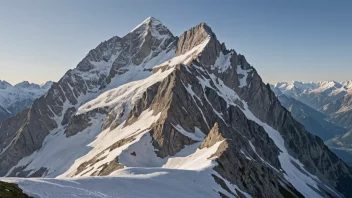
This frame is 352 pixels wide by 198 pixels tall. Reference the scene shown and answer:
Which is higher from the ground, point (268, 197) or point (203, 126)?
point (203, 126)

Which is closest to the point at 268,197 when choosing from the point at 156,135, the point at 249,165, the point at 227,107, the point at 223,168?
the point at 249,165

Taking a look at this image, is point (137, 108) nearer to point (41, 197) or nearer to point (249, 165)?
point (249, 165)

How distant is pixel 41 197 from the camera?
4178 cm

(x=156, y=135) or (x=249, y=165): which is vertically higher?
(x=156, y=135)

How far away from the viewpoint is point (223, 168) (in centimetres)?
8400

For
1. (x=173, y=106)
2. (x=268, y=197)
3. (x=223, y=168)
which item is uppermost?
(x=173, y=106)

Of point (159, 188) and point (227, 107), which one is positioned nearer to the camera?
point (159, 188)

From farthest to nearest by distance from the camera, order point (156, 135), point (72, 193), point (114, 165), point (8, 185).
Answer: point (156, 135) < point (114, 165) < point (72, 193) < point (8, 185)

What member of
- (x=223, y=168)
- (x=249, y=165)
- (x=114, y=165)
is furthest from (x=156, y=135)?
(x=223, y=168)

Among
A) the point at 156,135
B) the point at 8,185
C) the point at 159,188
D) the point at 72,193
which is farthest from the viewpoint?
the point at 156,135

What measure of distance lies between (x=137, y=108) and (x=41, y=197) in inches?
5755

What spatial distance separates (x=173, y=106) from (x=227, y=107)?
51872mm

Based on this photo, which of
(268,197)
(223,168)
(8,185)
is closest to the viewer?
(8,185)

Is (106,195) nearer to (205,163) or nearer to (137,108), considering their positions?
(205,163)
